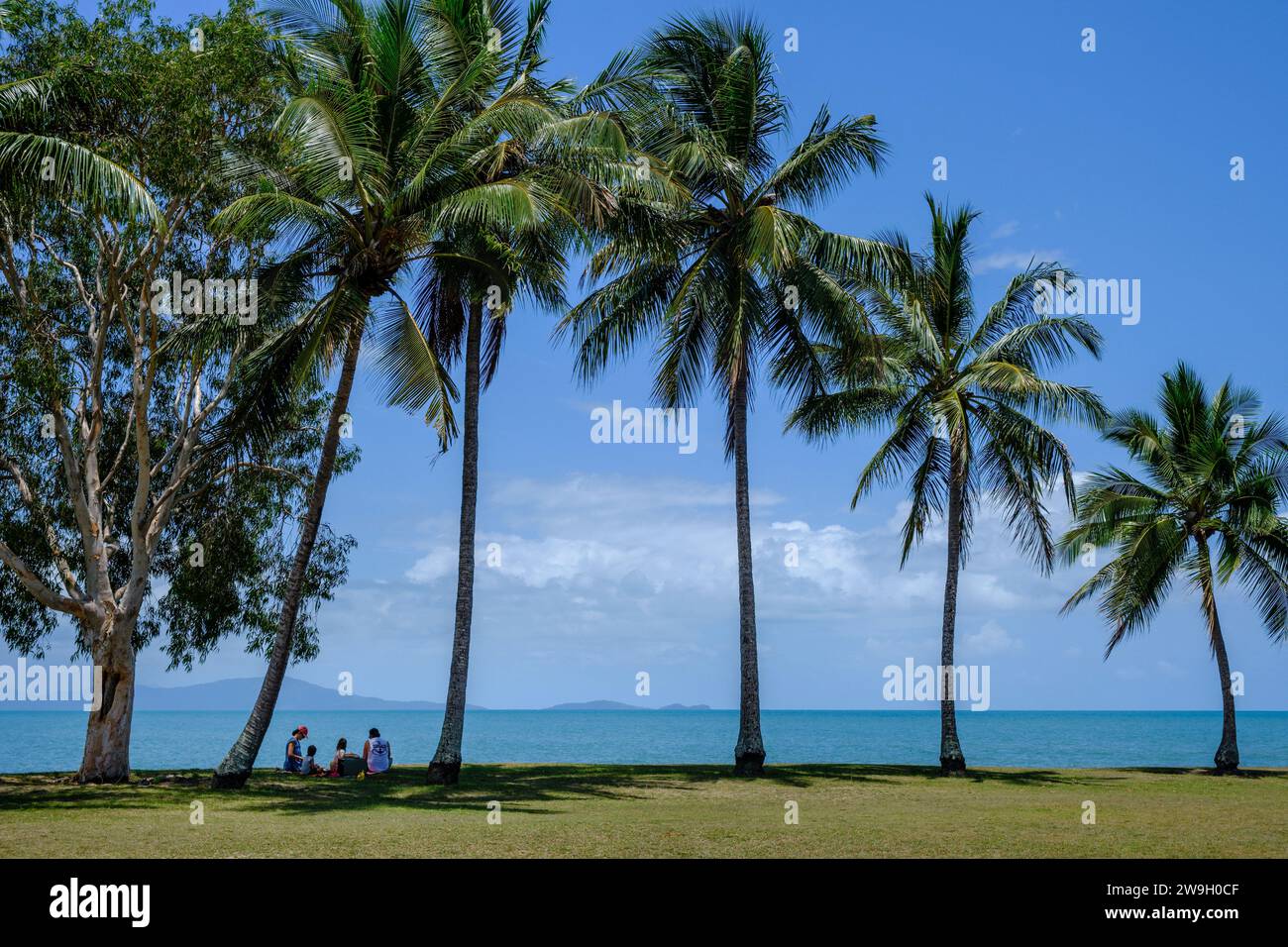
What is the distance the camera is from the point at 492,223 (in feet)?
62.5

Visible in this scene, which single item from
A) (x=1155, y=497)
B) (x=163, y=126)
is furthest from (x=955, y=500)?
(x=163, y=126)

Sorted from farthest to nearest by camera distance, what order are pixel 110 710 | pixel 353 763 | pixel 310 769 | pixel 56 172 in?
1. pixel 310 769
2. pixel 353 763
3. pixel 110 710
4. pixel 56 172

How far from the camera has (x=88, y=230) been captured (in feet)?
68.8

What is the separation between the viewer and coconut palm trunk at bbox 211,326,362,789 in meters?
18.7

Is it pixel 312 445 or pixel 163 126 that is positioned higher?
pixel 163 126

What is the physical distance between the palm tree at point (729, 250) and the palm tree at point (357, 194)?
13.4ft

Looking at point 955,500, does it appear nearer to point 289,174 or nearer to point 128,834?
point 289,174

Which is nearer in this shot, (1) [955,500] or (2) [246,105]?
(2) [246,105]

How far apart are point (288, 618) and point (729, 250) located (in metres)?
11.7

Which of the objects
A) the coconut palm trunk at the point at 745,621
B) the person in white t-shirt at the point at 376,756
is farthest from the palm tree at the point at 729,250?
the person in white t-shirt at the point at 376,756

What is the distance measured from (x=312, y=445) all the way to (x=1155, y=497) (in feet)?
69.3

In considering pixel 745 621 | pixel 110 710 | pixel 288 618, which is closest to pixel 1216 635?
pixel 745 621

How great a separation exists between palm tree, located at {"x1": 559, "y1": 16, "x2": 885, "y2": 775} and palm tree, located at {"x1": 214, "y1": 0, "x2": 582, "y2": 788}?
13.4 feet

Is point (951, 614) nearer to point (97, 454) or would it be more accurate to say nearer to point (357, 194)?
point (357, 194)
